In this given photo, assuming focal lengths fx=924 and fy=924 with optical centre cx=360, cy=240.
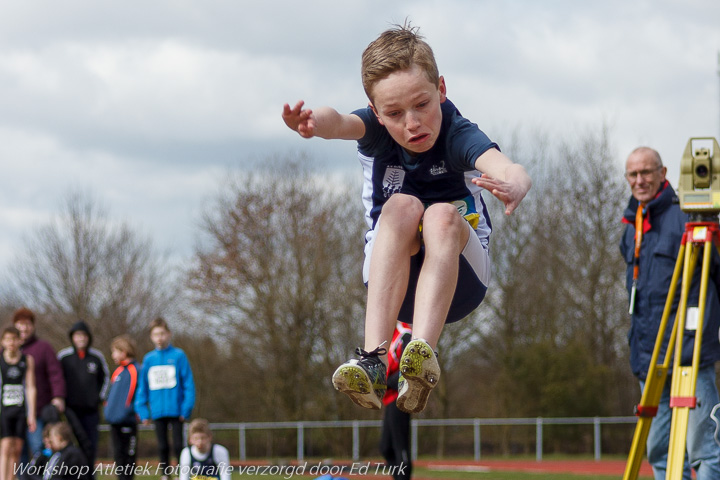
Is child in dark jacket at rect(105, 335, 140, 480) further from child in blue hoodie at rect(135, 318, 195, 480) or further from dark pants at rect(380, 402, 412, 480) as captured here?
dark pants at rect(380, 402, 412, 480)

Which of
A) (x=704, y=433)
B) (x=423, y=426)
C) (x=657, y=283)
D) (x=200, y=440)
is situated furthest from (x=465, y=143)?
(x=423, y=426)

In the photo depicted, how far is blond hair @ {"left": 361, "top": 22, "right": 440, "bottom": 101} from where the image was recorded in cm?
354

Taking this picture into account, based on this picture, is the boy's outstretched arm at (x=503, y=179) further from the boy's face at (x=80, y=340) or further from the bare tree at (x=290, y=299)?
the bare tree at (x=290, y=299)

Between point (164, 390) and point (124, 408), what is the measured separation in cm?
74

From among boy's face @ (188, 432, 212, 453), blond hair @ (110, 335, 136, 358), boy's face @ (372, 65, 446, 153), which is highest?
boy's face @ (372, 65, 446, 153)

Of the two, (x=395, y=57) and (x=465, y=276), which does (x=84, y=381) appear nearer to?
(x=465, y=276)

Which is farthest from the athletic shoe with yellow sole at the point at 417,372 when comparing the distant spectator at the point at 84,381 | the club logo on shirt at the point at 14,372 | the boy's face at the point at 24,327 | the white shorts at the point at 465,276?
the boy's face at the point at 24,327

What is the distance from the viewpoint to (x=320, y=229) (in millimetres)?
24891

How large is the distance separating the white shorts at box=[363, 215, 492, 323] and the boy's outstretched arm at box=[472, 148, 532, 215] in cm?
37

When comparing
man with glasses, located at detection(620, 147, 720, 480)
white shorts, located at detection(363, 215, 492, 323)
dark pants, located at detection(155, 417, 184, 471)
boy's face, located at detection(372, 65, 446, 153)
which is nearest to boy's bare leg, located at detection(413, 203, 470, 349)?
white shorts, located at detection(363, 215, 492, 323)

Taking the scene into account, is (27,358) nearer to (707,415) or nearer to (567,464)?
(707,415)

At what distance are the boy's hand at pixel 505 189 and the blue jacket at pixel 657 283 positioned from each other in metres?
2.36

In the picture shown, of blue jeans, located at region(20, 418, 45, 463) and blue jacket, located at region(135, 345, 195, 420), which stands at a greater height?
blue jacket, located at region(135, 345, 195, 420)

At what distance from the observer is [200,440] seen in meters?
7.89
